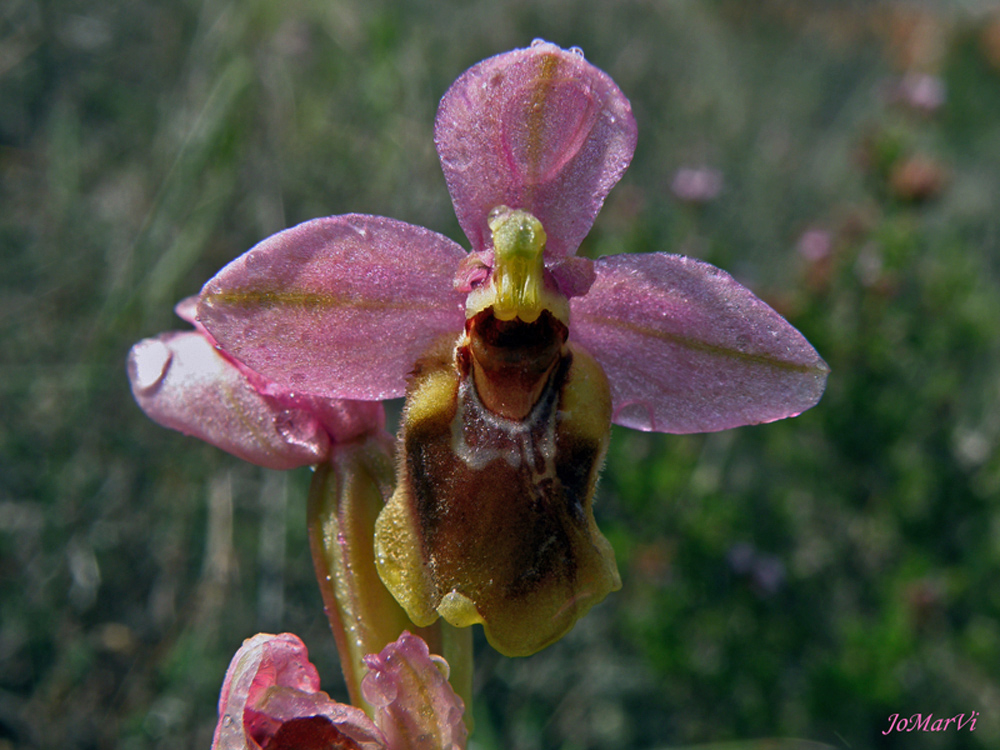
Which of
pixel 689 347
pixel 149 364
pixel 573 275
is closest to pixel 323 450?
pixel 149 364

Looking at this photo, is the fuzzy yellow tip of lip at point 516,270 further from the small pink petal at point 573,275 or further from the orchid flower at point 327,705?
the orchid flower at point 327,705

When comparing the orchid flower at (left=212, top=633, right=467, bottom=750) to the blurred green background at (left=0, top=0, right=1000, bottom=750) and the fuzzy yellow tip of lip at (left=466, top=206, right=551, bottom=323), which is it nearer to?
the fuzzy yellow tip of lip at (left=466, top=206, right=551, bottom=323)

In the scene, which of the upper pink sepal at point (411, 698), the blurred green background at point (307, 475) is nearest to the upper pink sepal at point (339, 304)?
the upper pink sepal at point (411, 698)

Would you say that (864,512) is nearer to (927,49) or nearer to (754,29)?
(927,49)

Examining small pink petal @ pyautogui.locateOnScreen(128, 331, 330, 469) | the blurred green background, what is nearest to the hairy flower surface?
small pink petal @ pyautogui.locateOnScreen(128, 331, 330, 469)

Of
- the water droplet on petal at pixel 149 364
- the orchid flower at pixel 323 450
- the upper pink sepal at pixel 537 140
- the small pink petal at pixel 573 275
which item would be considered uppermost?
the upper pink sepal at pixel 537 140

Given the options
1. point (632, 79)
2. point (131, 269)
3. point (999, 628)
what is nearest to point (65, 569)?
point (131, 269)
